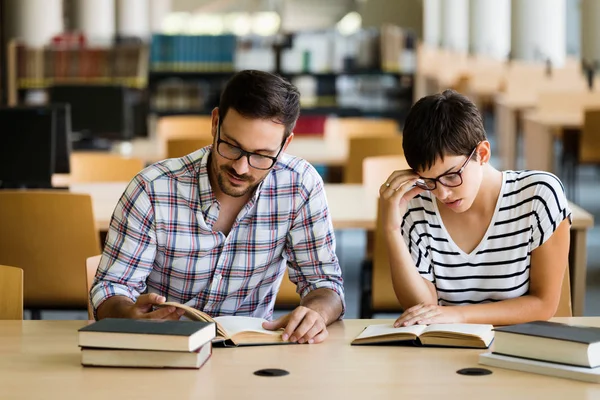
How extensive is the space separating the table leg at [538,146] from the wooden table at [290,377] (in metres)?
5.03

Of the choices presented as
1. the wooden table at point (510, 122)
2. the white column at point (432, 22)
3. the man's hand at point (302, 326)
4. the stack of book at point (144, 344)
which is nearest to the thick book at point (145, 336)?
the stack of book at point (144, 344)

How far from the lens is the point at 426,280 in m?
2.28

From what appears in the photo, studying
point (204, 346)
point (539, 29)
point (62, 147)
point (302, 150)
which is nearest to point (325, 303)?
point (204, 346)

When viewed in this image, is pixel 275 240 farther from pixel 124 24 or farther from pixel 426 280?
pixel 124 24

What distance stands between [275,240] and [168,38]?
6.05m

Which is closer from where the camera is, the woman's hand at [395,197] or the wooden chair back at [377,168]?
the woman's hand at [395,197]

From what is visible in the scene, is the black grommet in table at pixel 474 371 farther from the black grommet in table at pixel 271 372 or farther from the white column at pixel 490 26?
the white column at pixel 490 26

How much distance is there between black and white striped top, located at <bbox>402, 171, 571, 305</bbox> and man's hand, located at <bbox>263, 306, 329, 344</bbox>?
1.24ft

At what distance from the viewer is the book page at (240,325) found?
1933mm

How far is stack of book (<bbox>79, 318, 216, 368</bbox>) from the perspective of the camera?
5.61ft

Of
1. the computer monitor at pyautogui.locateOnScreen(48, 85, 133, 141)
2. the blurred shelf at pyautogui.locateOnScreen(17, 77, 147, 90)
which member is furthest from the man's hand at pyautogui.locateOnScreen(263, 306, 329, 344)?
the blurred shelf at pyautogui.locateOnScreen(17, 77, 147, 90)

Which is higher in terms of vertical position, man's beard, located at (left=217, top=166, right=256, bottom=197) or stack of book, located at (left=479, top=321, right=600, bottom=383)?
man's beard, located at (left=217, top=166, right=256, bottom=197)

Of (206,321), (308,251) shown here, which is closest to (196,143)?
(308,251)

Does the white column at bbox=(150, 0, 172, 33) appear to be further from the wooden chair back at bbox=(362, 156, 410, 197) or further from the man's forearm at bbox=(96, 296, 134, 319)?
the man's forearm at bbox=(96, 296, 134, 319)
